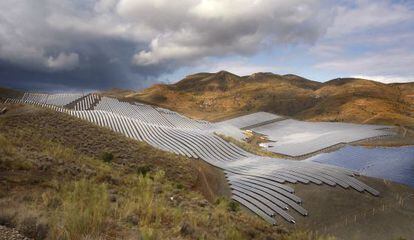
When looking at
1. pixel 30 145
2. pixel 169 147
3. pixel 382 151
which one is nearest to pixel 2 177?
pixel 30 145

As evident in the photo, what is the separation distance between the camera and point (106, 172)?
46.9 ft

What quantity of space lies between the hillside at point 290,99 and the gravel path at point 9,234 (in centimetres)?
7430

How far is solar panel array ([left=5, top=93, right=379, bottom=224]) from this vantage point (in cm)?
2066

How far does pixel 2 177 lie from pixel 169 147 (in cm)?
2079

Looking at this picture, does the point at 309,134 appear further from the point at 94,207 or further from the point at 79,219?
the point at 79,219

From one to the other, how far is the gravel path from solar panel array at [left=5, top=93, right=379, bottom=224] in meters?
14.3

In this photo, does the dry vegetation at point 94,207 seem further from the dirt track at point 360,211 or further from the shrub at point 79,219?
the dirt track at point 360,211

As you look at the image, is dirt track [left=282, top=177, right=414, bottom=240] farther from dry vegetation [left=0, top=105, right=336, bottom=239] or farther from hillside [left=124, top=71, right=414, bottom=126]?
hillside [left=124, top=71, right=414, bottom=126]

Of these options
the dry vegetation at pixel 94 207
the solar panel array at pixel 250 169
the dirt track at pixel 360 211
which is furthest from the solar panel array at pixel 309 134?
the dry vegetation at pixel 94 207

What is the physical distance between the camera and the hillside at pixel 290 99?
285ft

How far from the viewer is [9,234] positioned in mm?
5930

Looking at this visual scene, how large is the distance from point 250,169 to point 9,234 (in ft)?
73.7

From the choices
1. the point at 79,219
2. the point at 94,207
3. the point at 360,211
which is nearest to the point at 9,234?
the point at 79,219

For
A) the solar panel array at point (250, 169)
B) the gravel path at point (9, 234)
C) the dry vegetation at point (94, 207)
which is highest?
the gravel path at point (9, 234)
